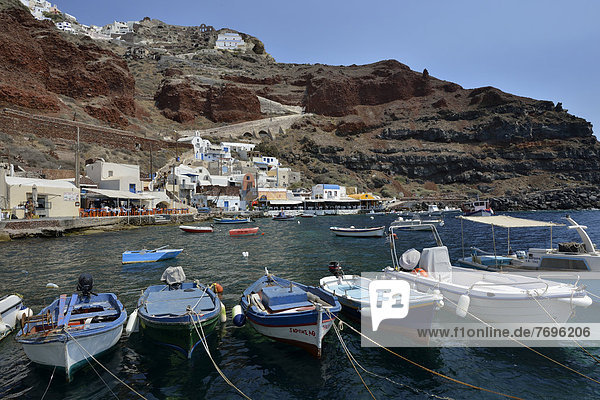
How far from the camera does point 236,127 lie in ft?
408

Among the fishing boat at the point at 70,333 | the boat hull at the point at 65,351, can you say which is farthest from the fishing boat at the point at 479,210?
the boat hull at the point at 65,351

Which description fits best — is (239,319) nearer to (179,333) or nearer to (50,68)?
(179,333)

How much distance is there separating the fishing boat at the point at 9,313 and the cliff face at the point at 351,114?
79575mm

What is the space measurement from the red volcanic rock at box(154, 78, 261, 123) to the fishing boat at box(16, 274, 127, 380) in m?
122

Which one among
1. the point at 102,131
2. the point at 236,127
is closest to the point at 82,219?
the point at 102,131

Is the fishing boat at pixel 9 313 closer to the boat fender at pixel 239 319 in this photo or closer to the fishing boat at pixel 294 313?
the boat fender at pixel 239 319

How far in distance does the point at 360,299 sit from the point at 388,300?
1.20m

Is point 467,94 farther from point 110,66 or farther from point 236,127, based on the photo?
point 110,66

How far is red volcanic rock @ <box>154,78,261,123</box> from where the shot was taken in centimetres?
12500

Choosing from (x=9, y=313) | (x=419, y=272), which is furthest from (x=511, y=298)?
(x=9, y=313)

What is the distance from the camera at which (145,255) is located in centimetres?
2311

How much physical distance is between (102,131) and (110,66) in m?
28.5

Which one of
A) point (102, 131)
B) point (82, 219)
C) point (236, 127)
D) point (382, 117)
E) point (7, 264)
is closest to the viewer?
point (7, 264)

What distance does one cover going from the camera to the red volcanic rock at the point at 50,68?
74438 millimetres
